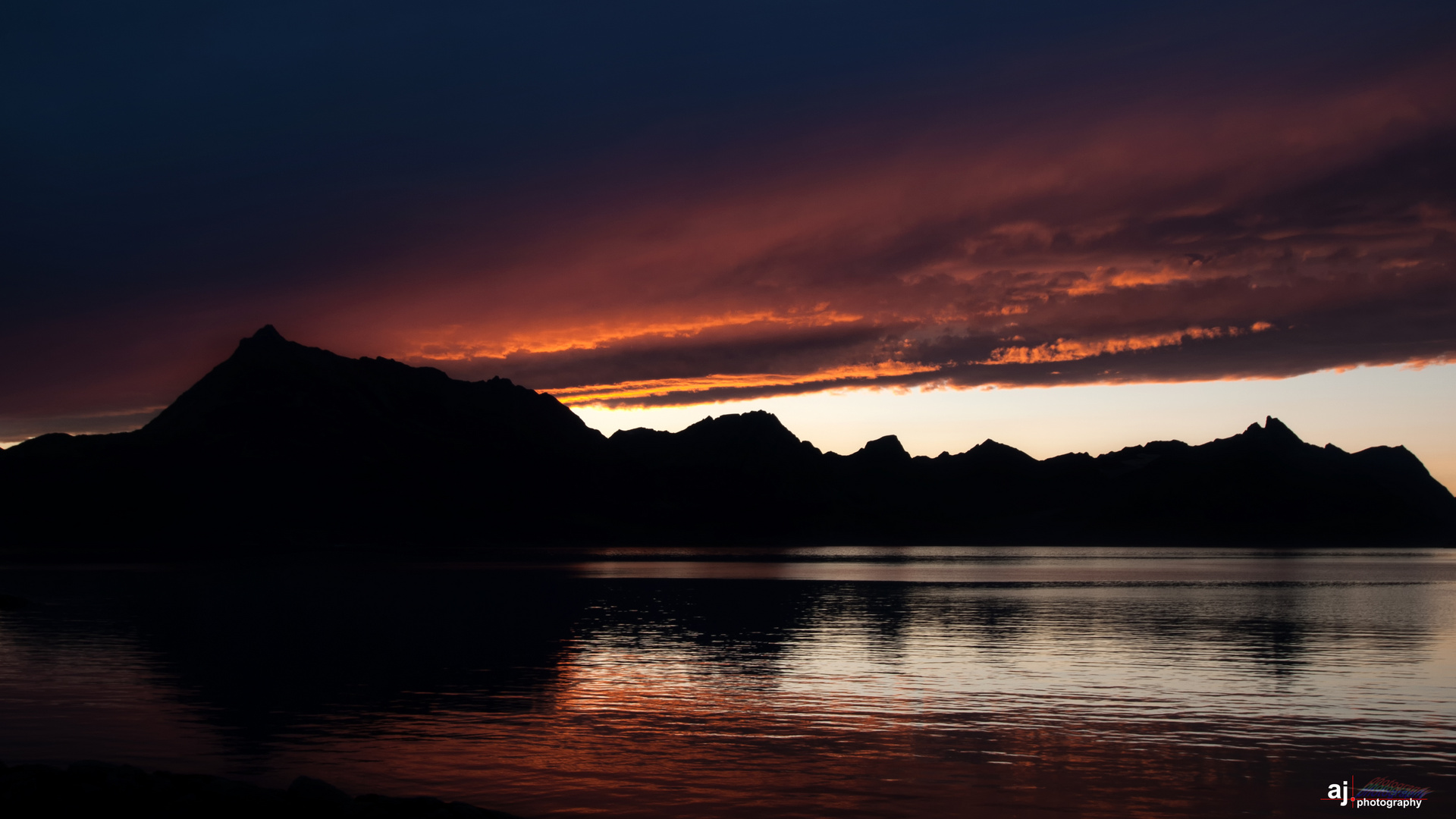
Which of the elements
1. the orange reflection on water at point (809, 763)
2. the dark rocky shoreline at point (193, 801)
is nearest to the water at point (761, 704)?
the orange reflection on water at point (809, 763)

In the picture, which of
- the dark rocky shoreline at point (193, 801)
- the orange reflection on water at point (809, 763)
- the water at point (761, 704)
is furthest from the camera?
the water at point (761, 704)

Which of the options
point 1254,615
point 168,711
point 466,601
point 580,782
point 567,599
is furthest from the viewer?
point 567,599

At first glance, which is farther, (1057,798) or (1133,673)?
(1133,673)

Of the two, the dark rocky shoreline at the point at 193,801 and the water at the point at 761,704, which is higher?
the dark rocky shoreline at the point at 193,801

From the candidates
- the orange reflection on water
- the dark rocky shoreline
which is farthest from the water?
the dark rocky shoreline

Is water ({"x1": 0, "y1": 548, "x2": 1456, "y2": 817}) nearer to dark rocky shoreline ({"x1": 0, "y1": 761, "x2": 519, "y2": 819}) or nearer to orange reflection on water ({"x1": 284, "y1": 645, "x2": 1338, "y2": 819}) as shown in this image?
orange reflection on water ({"x1": 284, "y1": 645, "x2": 1338, "y2": 819})

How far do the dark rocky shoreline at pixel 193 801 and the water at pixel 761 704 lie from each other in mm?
2409

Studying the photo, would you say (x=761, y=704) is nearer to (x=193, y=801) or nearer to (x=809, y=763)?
(x=809, y=763)

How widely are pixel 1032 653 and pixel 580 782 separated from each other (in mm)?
30544

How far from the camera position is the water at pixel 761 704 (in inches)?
923

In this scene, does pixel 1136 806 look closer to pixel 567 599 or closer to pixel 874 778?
pixel 874 778

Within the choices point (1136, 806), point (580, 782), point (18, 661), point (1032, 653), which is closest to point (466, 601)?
point (18, 661)

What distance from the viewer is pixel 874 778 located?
23906 mm

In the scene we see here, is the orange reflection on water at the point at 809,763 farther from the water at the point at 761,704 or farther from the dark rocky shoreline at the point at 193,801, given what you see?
the dark rocky shoreline at the point at 193,801
